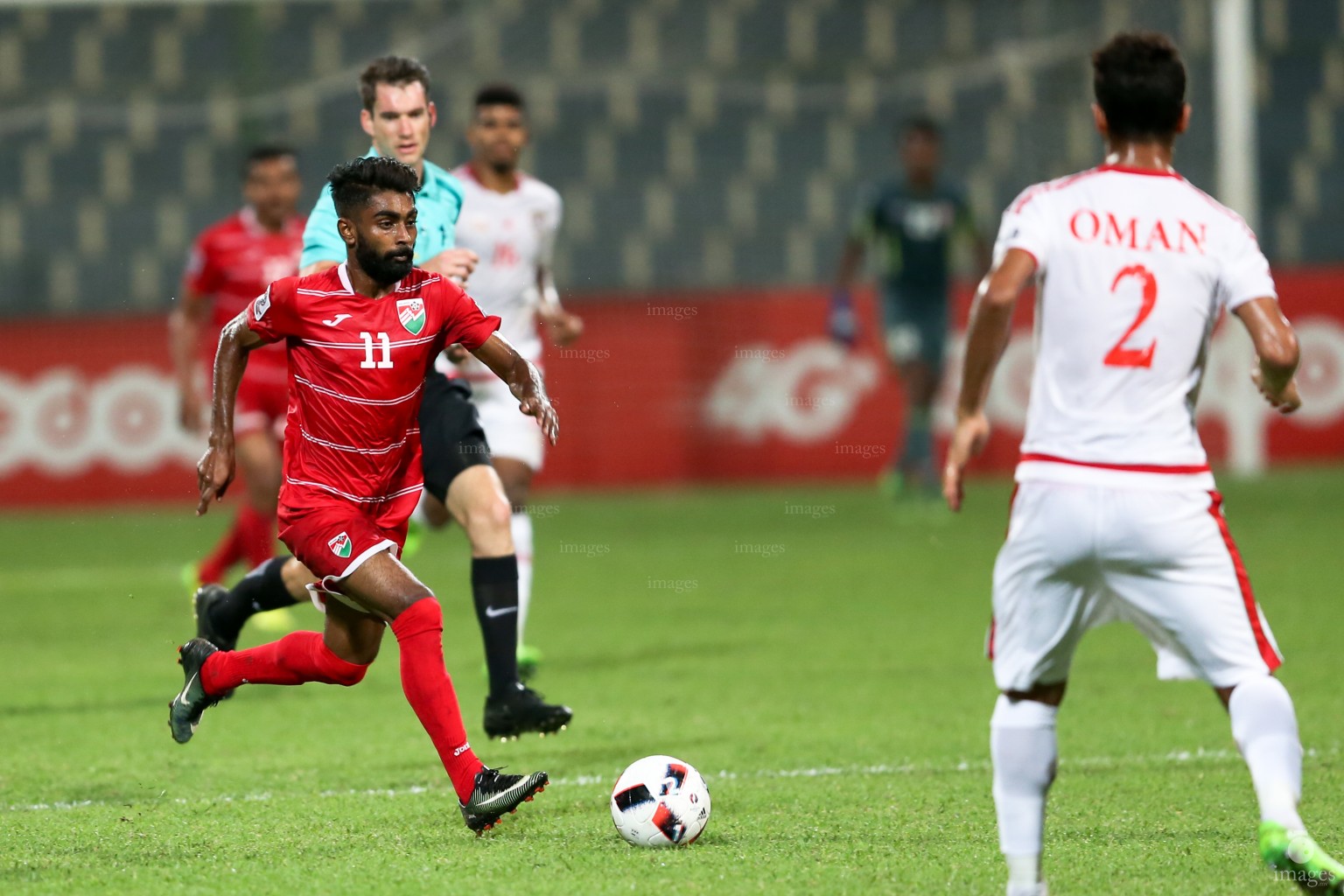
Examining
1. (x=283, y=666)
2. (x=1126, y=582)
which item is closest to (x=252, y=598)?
(x=283, y=666)

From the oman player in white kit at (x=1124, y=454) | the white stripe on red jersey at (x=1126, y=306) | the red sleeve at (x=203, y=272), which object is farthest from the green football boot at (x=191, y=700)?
the red sleeve at (x=203, y=272)

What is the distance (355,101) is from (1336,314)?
8062 mm

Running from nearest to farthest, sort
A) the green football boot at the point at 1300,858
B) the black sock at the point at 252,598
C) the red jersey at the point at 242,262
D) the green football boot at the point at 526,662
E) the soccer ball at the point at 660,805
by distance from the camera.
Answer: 1. the green football boot at the point at 1300,858
2. the soccer ball at the point at 660,805
3. the black sock at the point at 252,598
4. the green football boot at the point at 526,662
5. the red jersey at the point at 242,262

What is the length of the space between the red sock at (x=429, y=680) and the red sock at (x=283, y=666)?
0.33 m

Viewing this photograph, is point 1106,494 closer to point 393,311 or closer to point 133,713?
point 393,311

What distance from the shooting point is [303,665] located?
16.3 feet

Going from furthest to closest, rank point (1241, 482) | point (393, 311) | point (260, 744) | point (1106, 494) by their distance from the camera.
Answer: point (1241, 482) → point (260, 744) → point (393, 311) → point (1106, 494)

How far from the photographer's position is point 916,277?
1348 cm

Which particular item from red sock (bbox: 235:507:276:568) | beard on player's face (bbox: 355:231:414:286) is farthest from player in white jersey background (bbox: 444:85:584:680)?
beard on player's face (bbox: 355:231:414:286)

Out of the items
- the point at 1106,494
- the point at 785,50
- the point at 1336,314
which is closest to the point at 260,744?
the point at 1106,494

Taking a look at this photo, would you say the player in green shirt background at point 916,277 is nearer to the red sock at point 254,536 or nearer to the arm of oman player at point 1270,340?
the red sock at point 254,536

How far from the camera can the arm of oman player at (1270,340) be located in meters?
3.63

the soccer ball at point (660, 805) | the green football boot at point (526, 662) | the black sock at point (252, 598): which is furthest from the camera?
the green football boot at point (526, 662)

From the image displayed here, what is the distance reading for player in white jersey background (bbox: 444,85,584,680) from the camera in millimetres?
7086
